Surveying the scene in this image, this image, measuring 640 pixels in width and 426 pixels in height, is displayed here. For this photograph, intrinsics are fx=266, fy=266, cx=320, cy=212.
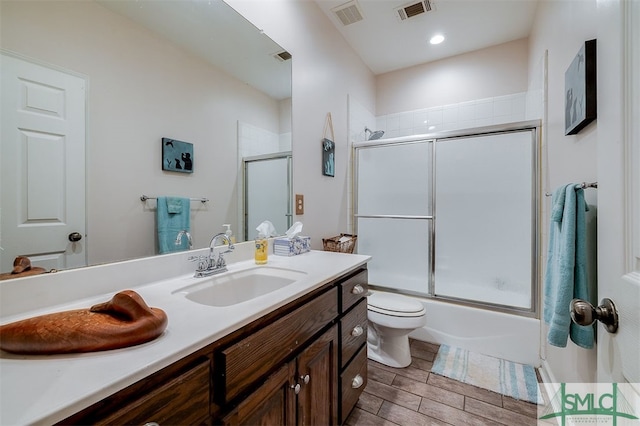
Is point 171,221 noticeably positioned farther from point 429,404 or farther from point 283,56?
Answer: point 429,404

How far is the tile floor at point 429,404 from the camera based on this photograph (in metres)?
1.38

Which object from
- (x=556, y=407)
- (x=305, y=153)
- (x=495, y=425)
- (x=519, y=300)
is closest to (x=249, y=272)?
(x=305, y=153)

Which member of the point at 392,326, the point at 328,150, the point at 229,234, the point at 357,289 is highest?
the point at 328,150

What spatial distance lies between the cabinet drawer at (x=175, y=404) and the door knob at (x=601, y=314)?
0.82m

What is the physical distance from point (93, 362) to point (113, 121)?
810 millimetres

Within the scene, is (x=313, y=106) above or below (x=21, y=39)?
above

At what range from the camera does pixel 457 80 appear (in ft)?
9.11

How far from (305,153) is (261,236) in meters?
0.71

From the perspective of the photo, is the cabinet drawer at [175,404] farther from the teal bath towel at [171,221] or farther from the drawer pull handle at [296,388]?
the teal bath towel at [171,221]

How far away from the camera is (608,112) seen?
22.9 inches

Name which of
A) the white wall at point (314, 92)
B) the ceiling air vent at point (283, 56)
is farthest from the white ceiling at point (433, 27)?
the ceiling air vent at point (283, 56)

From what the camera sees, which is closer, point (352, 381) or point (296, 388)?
point (296, 388)

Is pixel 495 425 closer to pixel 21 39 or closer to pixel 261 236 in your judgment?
pixel 261 236

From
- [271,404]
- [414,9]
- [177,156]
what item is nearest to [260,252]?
[177,156]
